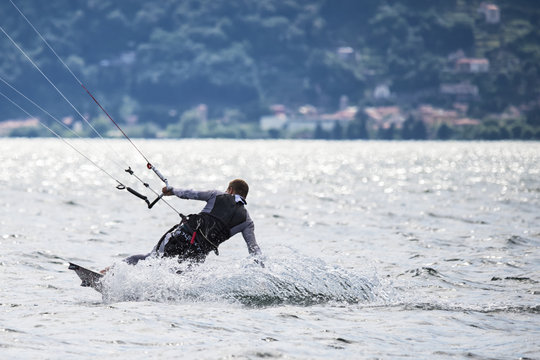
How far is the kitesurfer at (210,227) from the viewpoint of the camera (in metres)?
13.1

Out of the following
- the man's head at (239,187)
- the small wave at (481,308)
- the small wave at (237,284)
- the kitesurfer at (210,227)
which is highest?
the man's head at (239,187)

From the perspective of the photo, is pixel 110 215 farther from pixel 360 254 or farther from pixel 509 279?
pixel 509 279

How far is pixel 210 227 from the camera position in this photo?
43.1 ft

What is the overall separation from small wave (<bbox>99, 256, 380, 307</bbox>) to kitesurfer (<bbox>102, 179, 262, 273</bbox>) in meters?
0.21

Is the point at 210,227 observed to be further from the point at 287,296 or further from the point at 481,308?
the point at 481,308

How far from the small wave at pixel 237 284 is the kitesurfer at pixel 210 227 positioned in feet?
0.70

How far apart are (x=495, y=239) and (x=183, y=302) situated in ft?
40.8

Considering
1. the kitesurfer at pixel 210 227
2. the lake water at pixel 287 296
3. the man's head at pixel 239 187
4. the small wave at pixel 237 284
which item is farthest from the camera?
the small wave at pixel 237 284

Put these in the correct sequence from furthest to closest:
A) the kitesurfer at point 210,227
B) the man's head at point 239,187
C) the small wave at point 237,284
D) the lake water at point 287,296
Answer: the small wave at point 237,284 → the man's head at point 239,187 → the kitesurfer at point 210,227 → the lake water at point 287,296

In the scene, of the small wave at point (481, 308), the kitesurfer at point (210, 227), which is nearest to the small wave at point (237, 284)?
the kitesurfer at point (210, 227)

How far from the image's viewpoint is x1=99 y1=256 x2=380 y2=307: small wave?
44.0ft

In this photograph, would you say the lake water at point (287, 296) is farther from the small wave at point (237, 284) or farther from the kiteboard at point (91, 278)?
the kiteboard at point (91, 278)

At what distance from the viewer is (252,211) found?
33.6 metres

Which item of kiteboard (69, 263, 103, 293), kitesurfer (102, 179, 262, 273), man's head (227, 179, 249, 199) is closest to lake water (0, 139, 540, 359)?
kiteboard (69, 263, 103, 293)
